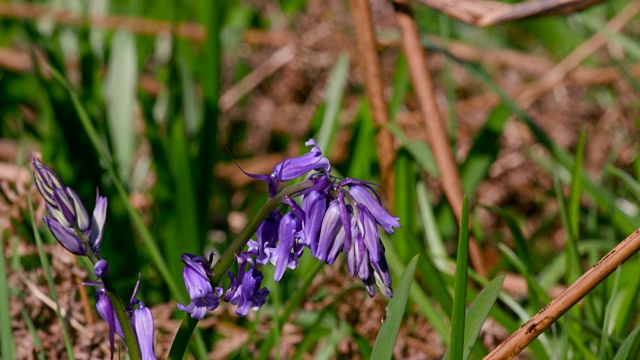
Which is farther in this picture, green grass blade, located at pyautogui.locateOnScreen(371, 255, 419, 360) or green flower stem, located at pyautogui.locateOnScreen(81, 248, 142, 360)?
green grass blade, located at pyautogui.locateOnScreen(371, 255, 419, 360)

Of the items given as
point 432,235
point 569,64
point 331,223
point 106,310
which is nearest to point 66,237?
point 106,310

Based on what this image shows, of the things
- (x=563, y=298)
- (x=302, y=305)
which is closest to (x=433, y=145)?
(x=302, y=305)

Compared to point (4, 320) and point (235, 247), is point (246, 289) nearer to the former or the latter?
point (235, 247)

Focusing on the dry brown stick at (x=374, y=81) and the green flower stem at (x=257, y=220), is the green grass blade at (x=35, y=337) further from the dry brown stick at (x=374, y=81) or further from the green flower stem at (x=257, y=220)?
the dry brown stick at (x=374, y=81)

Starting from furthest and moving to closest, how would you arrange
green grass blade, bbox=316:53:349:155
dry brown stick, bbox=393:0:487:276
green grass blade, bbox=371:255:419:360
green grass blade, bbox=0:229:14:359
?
green grass blade, bbox=316:53:349:155 → dry brown stick, bbox=393:0:487:276 → green grass blade, bbox=0:229:14:359 → green grass blade, bbox=371:255:419:360

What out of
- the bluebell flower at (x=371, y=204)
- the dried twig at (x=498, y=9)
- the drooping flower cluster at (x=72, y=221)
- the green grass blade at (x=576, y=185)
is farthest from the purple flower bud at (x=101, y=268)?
the green grass blade at (x=576, y=185)

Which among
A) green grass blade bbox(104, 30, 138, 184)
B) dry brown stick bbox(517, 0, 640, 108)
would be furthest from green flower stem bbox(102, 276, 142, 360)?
dry brown stick bbox(517, 0, 640, 108)

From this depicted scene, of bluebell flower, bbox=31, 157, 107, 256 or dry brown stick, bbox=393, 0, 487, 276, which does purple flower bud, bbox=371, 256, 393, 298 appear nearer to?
bluebell flower, bbox=31, 157, 107, 256
